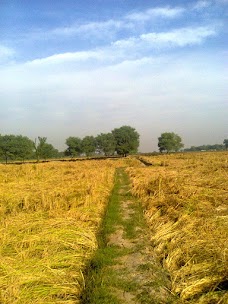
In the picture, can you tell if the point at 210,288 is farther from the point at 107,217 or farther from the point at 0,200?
the point at 0,200

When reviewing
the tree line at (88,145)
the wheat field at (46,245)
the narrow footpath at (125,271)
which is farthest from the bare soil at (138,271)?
the tree line at (88,145)

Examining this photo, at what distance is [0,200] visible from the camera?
1251 cm

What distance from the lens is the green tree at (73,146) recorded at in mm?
110500

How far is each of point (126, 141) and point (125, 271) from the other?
104010 mm

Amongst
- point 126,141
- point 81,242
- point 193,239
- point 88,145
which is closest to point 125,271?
point 81,242

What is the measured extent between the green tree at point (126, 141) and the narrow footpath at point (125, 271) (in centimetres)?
9869

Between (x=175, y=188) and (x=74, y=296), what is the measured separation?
9.87 meters

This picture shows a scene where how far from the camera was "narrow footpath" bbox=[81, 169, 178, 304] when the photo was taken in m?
4.90

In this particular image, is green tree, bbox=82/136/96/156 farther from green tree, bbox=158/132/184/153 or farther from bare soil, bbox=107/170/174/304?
bare soil, bbox=107/170/174/304

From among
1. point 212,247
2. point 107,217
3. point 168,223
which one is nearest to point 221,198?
point 168,223

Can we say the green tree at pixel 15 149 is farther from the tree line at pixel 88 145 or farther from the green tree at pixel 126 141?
the green tree at pixel 126 141

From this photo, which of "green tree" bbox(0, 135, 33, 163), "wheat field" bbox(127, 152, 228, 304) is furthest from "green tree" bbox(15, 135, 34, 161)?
"wheat field" bbox(127, 152, 228, 304)

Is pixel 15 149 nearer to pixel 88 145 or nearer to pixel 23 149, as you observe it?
pixel 23 149

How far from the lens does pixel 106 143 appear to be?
390ft
